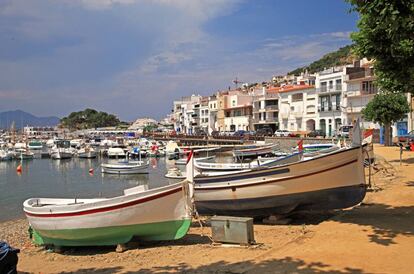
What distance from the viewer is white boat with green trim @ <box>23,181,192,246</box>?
36.4ft

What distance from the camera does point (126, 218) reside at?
11.1 m

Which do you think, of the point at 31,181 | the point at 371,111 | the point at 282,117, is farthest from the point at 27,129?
the point at 371,111

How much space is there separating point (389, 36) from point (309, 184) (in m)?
4.93

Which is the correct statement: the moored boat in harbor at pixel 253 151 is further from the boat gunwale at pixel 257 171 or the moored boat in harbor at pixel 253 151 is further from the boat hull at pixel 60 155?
the boat gunwale at pixel 257 171

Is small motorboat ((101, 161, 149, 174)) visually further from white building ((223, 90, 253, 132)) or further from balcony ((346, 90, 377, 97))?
white building ((223, 90, 253, 132))

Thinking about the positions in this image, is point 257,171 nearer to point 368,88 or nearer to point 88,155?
point 368,88

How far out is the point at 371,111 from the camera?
40719mm

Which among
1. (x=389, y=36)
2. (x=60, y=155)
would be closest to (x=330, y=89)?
(x=60, y=155)

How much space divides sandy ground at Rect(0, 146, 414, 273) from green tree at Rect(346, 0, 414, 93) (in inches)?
172

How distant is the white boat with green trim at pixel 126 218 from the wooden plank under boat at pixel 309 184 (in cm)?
285

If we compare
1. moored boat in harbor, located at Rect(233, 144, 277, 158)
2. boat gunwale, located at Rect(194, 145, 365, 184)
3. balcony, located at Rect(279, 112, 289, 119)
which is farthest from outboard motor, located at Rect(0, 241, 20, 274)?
balcony, located at Rect(279, 112, 289, 119)

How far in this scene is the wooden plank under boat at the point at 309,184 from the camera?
12.7 meters

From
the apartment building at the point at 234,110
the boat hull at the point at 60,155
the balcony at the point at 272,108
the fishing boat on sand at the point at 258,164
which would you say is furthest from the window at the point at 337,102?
the fishing boat on sand at the point at 258,164

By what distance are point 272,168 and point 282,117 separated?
64.6m
